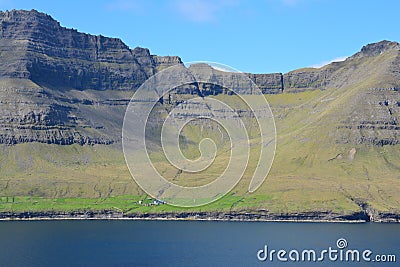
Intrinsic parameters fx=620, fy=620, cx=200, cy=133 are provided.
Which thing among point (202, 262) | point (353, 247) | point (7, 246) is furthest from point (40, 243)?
point (353, 247)

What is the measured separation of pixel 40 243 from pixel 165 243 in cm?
3887

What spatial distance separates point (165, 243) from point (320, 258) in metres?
51.9

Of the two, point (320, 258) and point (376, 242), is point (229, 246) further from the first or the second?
point (376, 242)

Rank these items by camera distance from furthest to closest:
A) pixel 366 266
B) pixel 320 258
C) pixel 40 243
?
1. pixel 40 243
2. pixel 320 258
3. pixel 366 266

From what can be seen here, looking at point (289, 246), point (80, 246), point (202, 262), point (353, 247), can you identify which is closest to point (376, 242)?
point (353, 247)

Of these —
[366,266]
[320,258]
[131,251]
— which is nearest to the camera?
[366,266]

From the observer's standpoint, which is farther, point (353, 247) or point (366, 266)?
point (353, 247)

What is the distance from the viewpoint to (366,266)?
157 m

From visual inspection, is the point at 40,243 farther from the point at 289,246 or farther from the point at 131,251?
the point at 289,246

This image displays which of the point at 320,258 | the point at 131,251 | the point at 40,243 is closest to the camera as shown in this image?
the point at 320,258

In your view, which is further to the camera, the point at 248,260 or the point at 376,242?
the point at 376,242

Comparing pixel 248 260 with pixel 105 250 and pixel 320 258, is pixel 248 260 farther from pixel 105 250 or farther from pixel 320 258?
pixel 105 250

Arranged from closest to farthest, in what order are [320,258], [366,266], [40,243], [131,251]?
[366,266], [320,258], [131,251], [40,243]

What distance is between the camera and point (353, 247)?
186375mm
